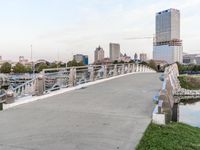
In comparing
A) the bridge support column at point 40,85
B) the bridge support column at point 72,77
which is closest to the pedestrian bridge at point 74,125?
the bridge support column at point 40,85

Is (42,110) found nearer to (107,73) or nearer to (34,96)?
(34,96)

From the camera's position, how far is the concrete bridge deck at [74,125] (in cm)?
525

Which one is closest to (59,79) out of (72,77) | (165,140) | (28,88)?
(72,77)

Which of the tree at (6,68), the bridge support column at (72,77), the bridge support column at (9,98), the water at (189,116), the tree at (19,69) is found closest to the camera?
the bridge support column at (9,98)

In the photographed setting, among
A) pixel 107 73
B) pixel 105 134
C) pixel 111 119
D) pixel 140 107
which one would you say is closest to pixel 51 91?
pixel 140 107

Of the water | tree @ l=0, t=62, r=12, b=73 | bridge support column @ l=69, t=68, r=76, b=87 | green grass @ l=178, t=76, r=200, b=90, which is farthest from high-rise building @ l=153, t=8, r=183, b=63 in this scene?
bridge support column @ l=69, t=68, r=76, b=87

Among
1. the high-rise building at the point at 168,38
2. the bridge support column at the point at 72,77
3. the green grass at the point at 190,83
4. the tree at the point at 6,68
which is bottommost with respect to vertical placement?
the green grass at the point at 190,83

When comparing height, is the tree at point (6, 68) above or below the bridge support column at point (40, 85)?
below

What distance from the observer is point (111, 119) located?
726 centimetres

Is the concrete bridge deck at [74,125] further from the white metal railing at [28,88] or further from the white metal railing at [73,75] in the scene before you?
the white metal railing at [73,75]

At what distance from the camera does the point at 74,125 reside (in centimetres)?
663

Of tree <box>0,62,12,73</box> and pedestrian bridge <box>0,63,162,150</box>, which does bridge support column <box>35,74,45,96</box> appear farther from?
tree <box>0,62,12,73</box>

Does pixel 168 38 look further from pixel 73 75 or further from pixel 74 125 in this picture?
pixel 74 125

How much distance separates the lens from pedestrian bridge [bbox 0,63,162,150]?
5.26 metres
